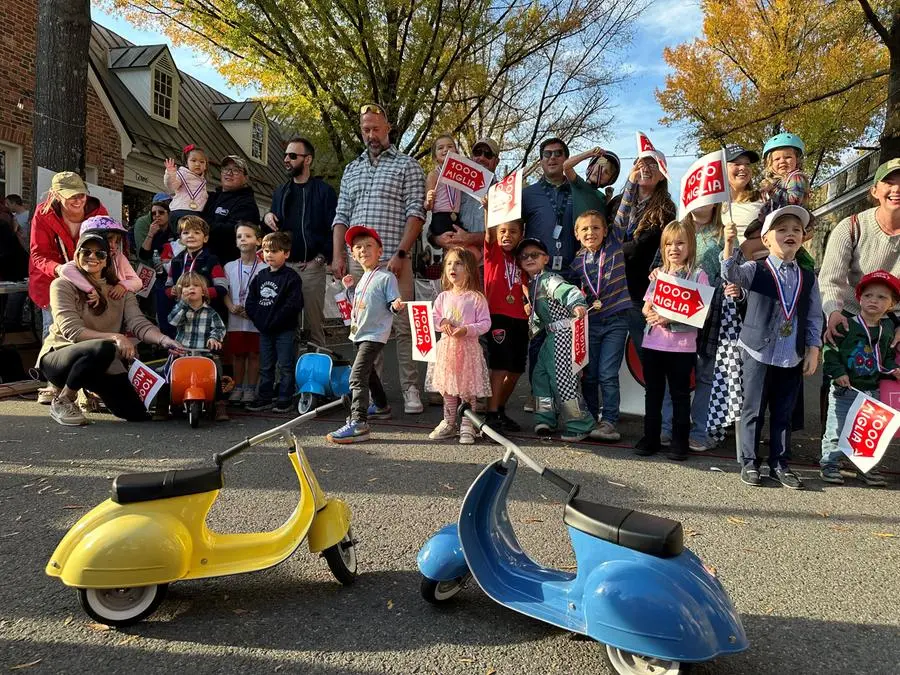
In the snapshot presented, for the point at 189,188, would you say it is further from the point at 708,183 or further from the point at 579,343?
the point at 708,183

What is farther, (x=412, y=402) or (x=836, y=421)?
(x=412, y=402)

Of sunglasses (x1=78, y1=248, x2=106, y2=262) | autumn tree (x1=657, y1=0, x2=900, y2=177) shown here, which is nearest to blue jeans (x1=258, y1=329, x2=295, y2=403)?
sunglasses (x1=78, y1=248, x2=106, y2=262)

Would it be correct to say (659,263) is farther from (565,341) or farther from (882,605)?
(882,605)

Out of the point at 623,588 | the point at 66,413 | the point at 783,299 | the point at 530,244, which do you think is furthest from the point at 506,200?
the point at 66,413

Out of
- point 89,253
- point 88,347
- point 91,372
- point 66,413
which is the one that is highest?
point 89,253

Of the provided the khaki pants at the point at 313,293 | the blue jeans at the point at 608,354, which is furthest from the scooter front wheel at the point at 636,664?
the khaki pants at the point at 313,293

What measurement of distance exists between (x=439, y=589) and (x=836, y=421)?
3637mm

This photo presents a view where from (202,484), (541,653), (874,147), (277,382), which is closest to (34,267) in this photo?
(277,382)

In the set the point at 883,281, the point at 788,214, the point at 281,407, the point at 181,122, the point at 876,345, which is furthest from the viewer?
the point at 181,122

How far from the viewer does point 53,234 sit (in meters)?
6.40

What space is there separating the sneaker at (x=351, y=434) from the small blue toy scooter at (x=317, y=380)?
101cm

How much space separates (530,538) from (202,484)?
1697 millimetres

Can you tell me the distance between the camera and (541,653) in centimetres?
241

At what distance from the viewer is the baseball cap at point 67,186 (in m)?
6.33
